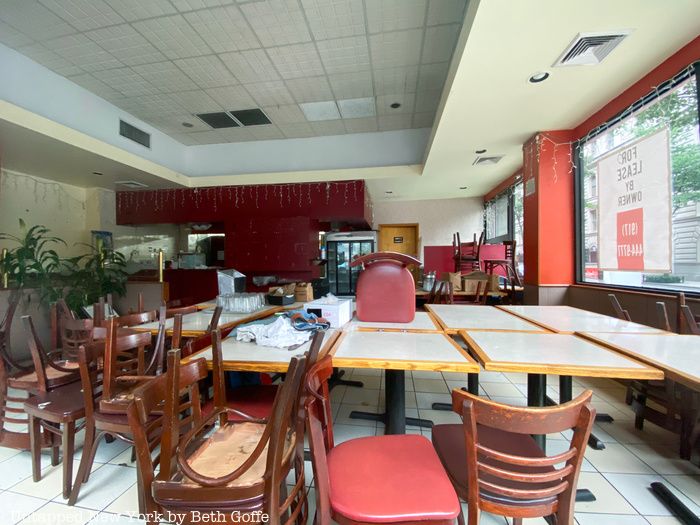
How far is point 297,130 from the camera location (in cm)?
515

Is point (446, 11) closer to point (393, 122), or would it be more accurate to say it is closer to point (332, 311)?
point (393, 122)

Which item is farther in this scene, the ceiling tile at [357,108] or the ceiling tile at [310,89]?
the ceiling tile at [357,108]

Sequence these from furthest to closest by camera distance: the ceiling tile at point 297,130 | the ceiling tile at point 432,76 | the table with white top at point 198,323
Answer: the ceiling tile at point 297,130
the ceiling tile at point 432,76
the table with white top at point 198,323

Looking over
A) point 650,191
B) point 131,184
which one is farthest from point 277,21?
point 131,184

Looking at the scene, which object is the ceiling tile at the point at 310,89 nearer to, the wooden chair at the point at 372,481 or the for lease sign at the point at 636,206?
the for lease sign at the point at 636,206

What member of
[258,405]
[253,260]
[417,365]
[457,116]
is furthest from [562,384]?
[253,260]

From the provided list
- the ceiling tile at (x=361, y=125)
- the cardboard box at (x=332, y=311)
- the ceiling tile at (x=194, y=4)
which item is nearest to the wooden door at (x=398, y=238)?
the ceiling tile at (x=361, y=125)

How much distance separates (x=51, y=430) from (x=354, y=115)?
16.1ft

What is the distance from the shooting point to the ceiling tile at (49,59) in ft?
10.5

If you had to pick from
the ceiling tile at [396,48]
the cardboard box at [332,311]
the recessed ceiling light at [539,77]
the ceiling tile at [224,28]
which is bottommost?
the cardboard box at [332,311]

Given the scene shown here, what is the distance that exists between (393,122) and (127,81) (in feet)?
12.6

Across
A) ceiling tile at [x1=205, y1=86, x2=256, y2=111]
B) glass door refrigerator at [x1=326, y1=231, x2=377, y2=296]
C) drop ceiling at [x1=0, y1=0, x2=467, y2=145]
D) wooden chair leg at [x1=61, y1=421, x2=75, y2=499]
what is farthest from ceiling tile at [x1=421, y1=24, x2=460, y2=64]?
wooden chair leg at [x1=61, y1=421, x2=75, y2=499]

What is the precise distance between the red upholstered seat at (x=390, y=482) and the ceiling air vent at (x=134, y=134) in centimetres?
552

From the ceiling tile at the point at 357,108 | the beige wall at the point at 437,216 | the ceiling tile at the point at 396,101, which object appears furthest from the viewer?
the beige wall at the point at 437,216
